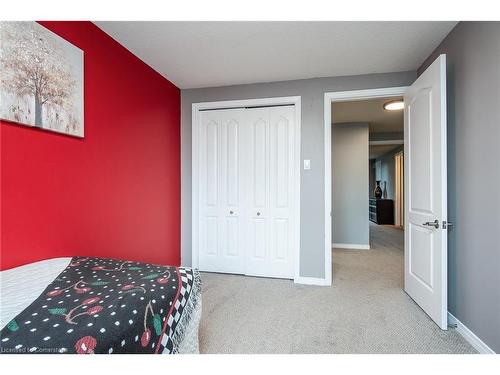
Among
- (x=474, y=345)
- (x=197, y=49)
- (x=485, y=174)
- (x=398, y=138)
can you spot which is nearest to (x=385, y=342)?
(x=474, y=345)

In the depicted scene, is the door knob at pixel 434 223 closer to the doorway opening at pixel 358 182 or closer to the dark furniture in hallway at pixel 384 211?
the doorway opening at pixel 358 182

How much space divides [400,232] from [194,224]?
546 cm

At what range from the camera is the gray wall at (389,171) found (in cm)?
797

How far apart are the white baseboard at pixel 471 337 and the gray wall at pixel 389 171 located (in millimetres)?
6541

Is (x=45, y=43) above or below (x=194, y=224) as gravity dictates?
above

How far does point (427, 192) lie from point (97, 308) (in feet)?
7.75

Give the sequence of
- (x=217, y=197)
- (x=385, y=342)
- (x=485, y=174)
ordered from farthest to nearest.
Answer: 1. (x=217, y=197)
2. (x=385, y=342)
3. (x=485, y=174)

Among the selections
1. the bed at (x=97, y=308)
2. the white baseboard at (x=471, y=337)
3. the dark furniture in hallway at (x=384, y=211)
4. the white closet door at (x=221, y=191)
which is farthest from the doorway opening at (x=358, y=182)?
the bed at (x=97, y=308)

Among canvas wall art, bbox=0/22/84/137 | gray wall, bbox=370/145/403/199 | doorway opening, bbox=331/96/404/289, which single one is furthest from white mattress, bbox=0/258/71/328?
gray wall, bbox=370/145/403/199

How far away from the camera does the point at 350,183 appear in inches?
190

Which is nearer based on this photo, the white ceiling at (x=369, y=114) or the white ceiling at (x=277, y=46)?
the white ceiling at (x=277, y=46)

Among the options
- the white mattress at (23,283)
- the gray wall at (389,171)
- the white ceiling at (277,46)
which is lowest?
the white mattress at (23,283)

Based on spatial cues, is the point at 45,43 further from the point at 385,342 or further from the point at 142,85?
the point at 385,342

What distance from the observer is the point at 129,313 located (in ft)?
3.40
